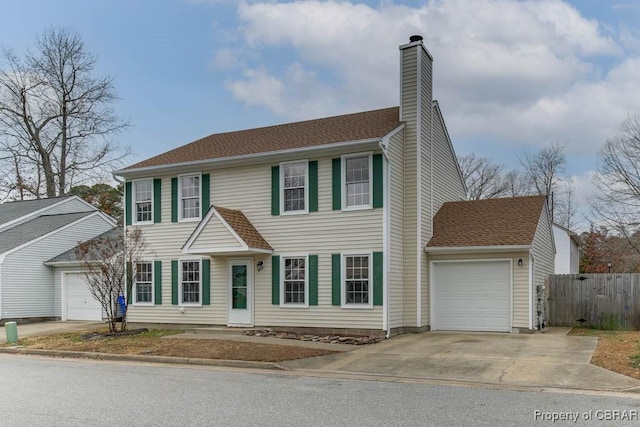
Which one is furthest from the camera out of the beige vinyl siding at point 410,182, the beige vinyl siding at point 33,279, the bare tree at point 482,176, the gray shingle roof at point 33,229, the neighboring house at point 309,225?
the bare tree at point 482,176

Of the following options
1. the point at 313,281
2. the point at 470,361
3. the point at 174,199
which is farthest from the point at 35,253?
the point at 470,361

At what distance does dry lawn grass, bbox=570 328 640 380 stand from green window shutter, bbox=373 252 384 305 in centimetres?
547

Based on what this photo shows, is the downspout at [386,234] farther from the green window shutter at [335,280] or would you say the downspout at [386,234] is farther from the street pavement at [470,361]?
the green window shutter at [335,280]

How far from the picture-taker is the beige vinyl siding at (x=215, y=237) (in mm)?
16906

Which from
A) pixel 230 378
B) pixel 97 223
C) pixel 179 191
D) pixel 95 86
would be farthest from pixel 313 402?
pixel 95 86

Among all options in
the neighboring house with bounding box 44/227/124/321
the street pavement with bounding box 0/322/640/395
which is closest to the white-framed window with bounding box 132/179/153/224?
the neighboring house with bounding box 44/227/124/321

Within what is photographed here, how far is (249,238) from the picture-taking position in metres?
17.1

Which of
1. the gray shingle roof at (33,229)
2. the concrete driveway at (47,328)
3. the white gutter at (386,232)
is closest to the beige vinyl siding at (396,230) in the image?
the white gutter at (386,232)

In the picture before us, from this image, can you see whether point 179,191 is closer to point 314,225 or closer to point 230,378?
point 314,225

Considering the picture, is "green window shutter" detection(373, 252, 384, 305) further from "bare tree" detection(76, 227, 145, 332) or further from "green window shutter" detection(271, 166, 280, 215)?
"bare tree" detection(76, 227, 145, 332)

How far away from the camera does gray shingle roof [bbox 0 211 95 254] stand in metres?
24.7

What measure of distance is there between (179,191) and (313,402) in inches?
488

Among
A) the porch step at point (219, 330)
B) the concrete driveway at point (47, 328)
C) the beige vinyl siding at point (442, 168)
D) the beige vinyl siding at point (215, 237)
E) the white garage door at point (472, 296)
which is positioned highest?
the beige vinyl siding at point (442, 168)

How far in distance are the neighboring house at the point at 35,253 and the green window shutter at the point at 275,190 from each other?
12.4 meters
